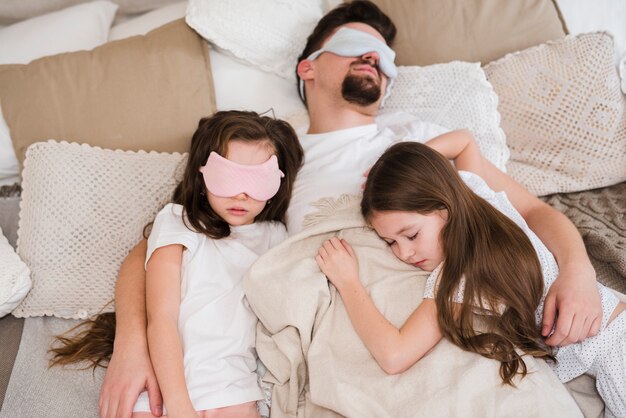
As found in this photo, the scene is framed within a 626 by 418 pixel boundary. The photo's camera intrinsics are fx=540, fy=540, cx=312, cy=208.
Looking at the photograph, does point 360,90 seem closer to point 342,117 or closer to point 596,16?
point 342,117

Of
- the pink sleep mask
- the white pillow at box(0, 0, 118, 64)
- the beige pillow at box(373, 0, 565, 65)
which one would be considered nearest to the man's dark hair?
the beige pillow at box(373, 0, 565, 65)

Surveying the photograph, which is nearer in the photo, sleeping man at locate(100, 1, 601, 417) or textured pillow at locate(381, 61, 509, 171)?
sleeping man at locate(100, 1, 601, 417)

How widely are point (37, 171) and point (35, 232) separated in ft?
0.63

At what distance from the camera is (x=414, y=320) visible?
53.1 inches

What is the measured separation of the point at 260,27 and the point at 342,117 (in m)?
0.47

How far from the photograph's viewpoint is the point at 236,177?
4.82 ft

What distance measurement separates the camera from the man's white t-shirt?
1.69 m

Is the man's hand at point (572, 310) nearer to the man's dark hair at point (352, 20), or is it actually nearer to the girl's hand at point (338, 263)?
the girl's hand at point (338, 263)

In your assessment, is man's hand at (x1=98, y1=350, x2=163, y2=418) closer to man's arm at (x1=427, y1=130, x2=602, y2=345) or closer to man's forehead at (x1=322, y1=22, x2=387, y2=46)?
man's arm at (x1=427, y1=130, x2=602, y2=345)

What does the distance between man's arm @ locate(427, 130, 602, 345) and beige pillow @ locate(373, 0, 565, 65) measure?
0.47 metres

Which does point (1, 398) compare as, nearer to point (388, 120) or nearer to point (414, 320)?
point (414, 320)

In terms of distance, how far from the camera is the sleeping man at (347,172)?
135 centimetres

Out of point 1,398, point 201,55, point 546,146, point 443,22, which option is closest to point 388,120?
point 443,22

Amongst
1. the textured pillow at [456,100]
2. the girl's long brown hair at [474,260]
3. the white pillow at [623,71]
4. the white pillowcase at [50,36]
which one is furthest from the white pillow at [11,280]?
the white pillow at [623,71]
